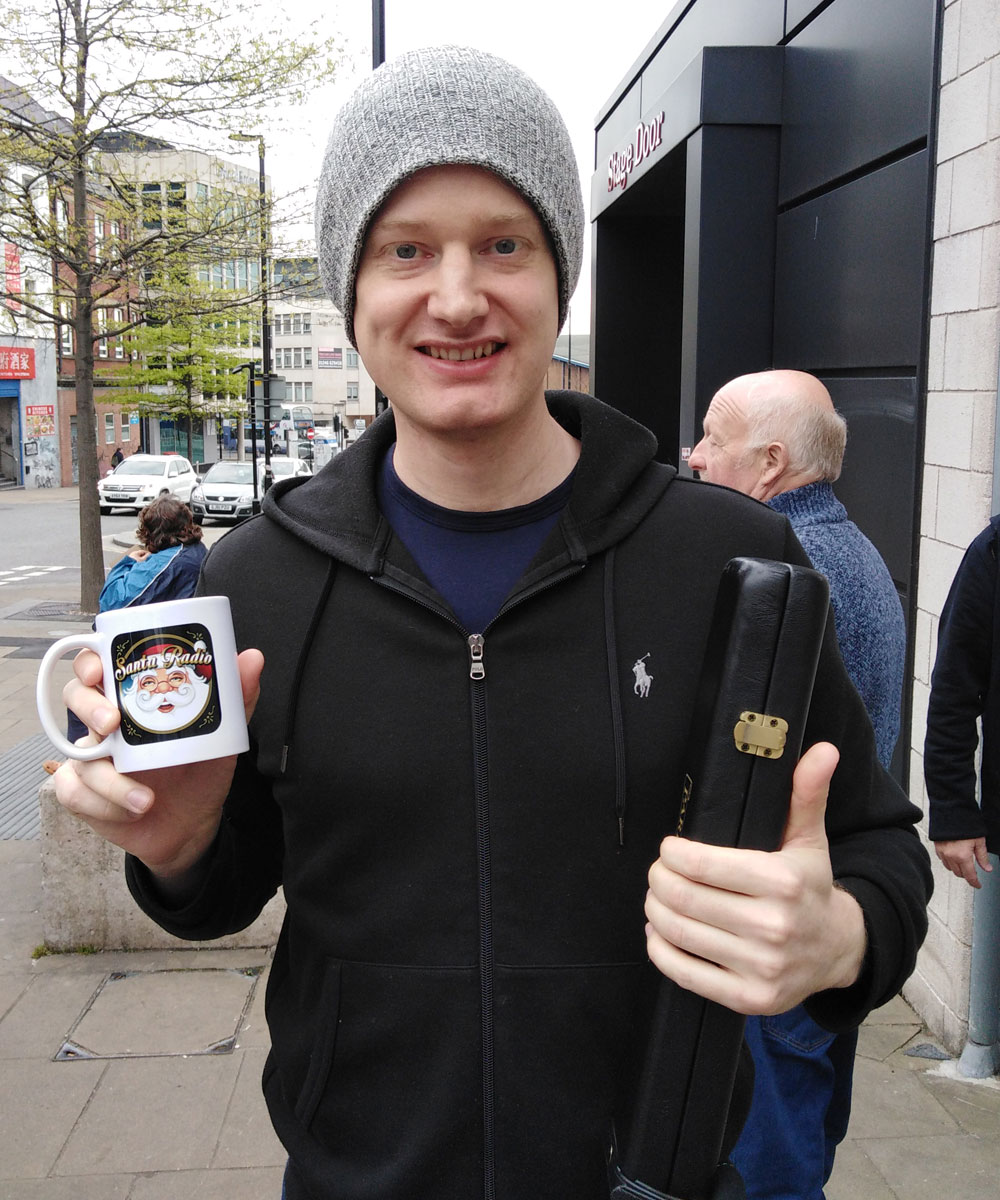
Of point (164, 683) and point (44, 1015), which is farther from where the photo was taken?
point (44, 1015)

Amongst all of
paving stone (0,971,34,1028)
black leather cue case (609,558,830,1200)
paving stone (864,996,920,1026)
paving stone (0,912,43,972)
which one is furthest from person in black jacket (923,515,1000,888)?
paving stone (0,912,43,972)

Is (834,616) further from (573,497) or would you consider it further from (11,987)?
(11,987)

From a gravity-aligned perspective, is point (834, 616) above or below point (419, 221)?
below

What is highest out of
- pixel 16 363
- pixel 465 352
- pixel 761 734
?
pixel 16 363

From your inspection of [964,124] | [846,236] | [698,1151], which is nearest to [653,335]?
[846,236]

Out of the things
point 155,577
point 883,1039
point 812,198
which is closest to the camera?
point 883,1039

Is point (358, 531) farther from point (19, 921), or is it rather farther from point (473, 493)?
point (19, 921)

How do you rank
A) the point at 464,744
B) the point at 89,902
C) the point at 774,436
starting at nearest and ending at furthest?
the point at 464,744, the point at 774,436, the point at 89,902

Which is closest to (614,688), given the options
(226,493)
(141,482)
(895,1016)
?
(895,1016)

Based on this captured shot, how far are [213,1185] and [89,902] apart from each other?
170 centimetres

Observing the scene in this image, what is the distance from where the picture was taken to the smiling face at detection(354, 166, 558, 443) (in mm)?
1494

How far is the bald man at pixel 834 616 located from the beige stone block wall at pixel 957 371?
948 millimetres

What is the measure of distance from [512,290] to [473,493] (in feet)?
0.97

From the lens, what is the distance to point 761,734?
3.39 ft
